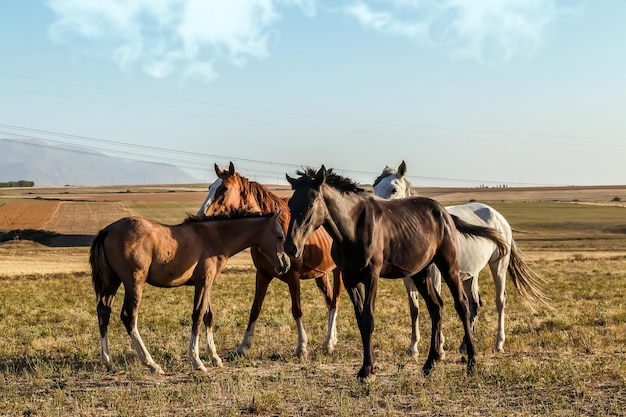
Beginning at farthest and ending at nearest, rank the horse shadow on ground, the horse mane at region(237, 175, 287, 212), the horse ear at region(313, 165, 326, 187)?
the horse shadow on ground → the horse mane at region(237, 175, 287, 212) → the horse ear at region(313, 165, 326, 187)

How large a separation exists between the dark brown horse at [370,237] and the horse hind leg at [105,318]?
3.08 m

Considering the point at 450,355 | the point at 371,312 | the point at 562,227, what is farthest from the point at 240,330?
the point at 562,227

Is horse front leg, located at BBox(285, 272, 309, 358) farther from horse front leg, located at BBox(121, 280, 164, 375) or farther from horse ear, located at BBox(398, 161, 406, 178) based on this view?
horse ear, located at BBox(398, 161, 406, 178)

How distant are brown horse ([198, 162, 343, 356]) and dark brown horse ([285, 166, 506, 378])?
70.8 inches

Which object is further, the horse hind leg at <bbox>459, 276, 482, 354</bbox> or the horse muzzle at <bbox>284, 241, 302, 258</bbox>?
the horse hind leg at <bbox>459, 276, 482, 354</bbox>

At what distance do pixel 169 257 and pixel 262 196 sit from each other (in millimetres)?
2395

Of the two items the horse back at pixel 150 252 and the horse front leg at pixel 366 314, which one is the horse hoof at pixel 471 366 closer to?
the horse front leg at pixel 366 314

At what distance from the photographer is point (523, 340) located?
992 centimetres

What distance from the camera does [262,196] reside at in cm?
1004

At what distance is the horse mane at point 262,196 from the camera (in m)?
9.91

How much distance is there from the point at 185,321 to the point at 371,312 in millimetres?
6325

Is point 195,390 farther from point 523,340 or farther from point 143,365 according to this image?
point 523,340

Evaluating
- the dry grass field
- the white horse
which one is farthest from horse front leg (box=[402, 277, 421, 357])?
the dry grass field

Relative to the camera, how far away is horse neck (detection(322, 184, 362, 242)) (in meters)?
6.85
